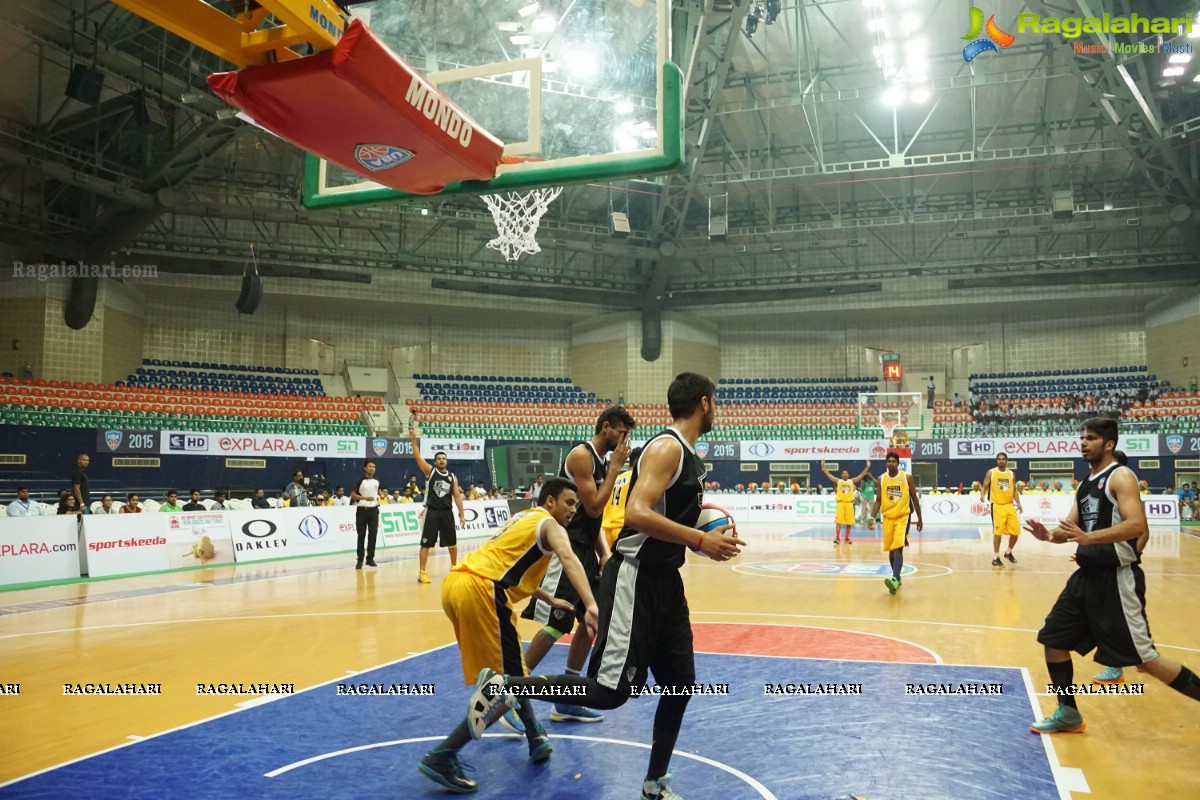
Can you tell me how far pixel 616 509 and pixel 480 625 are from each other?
1.61m

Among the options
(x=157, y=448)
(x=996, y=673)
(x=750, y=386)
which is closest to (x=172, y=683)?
(x=996, y=673)

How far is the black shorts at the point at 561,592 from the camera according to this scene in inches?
201

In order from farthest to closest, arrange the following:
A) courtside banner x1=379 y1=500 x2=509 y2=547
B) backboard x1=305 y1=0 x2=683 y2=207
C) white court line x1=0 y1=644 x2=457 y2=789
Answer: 1. courtside banner x1=379 y1=500 x2=509 y2=547
2. backboard x1=305 y1=0 x2=683 y2=207
3. white court line x1=0 y1=644 x2=457 y2=789

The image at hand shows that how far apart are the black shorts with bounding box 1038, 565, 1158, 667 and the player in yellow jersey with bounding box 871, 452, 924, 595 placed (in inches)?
210

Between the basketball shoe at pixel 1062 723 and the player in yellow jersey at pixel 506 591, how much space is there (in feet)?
8.60

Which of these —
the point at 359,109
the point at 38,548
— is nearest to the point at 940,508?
the point at 38,548

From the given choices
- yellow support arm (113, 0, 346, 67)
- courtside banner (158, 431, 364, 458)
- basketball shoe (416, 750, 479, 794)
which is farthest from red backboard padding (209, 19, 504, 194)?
courtside banner (158, 431, 364, 458)

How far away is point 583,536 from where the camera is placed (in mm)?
5441

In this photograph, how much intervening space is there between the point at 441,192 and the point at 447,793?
3482 millimetres

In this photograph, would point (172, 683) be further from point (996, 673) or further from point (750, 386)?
point (750, 386)

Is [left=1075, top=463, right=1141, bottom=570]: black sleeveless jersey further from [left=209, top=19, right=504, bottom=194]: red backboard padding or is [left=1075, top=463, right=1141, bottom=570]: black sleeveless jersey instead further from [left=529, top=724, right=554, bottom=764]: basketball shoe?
[left=209, top=19, right=504, bottom=194]: red backboard padding

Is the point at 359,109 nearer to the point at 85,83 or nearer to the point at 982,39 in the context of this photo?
the point at 85,83

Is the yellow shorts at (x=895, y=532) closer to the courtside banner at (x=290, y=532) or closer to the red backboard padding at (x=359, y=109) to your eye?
the red backboard padding at (x=359, y=109)

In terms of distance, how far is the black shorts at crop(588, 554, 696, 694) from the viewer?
357 centimetres
